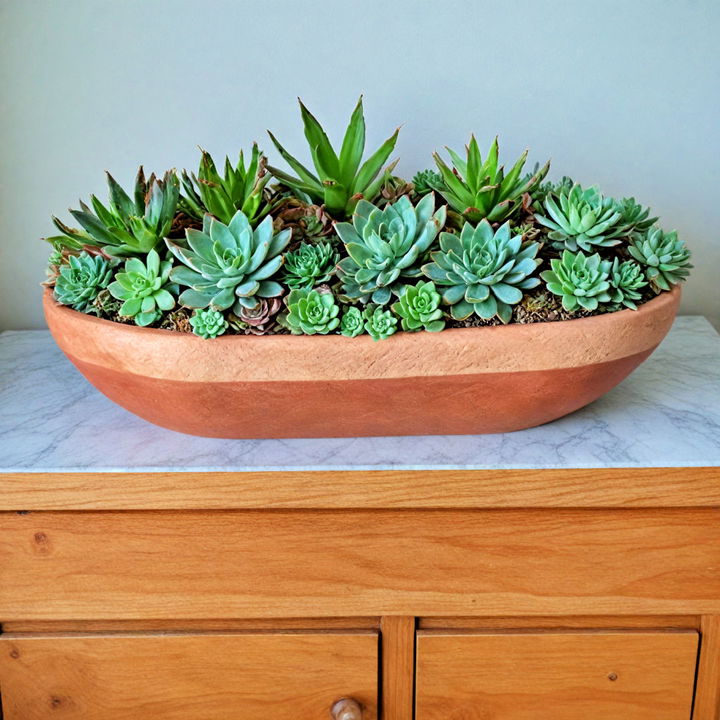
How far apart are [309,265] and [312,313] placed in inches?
1.7

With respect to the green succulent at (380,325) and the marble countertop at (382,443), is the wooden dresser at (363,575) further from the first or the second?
the green succulent at (380,325)

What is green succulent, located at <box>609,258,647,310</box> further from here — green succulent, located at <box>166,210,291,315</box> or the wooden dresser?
green succulent, located at <box>166,210,291,315</box>

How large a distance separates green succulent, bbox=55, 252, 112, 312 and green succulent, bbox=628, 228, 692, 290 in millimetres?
463

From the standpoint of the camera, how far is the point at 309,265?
2.25 ft

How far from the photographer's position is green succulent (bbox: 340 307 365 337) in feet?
2.20

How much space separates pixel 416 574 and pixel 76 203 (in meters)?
0.66

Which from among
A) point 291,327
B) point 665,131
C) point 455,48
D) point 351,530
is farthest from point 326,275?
point 665,131

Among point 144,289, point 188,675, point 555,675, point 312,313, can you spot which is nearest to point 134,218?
point 144,289

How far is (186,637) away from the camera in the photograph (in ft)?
2.41

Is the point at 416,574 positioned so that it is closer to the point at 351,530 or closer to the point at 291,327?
the point at 351,530

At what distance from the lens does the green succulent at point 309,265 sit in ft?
2.25

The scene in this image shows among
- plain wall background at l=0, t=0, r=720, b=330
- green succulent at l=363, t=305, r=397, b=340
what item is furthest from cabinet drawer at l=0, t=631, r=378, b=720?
plain wall background at l=0, t=0, r=720, b=330

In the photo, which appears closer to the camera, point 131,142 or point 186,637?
point 186,637

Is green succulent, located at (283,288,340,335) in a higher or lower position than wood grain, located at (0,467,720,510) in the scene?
higher
